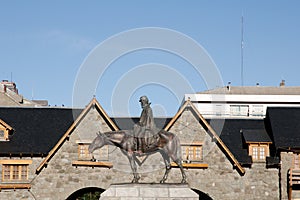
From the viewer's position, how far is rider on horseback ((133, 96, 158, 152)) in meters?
24.7

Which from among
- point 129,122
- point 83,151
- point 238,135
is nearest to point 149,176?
point 83,151

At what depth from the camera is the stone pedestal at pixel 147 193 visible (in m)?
24.1

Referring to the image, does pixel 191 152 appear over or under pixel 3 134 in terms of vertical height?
under

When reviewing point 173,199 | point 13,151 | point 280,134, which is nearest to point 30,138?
point 13,151

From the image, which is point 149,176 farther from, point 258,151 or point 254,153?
point 258,151

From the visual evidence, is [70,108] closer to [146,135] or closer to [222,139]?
[222,139]

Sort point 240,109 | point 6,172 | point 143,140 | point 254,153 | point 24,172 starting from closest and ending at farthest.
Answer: point 143,140 < point 6,172 < point 24,172 < point 254,153 < point 240,109

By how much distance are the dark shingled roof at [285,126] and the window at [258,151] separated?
39.8 inches

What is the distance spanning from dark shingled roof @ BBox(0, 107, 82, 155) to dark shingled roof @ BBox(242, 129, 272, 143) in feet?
40.9

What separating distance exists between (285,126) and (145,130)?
20.9 m

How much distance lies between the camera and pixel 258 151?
1660 inches

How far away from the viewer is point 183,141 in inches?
1647

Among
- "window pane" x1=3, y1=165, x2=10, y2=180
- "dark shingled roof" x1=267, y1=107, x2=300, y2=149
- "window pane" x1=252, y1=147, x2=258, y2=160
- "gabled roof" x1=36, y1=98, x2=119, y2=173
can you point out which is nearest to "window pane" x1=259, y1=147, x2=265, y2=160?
"window pane" x1=252, y1=147, x2=258, y2=160

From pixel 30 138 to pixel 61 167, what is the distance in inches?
131
